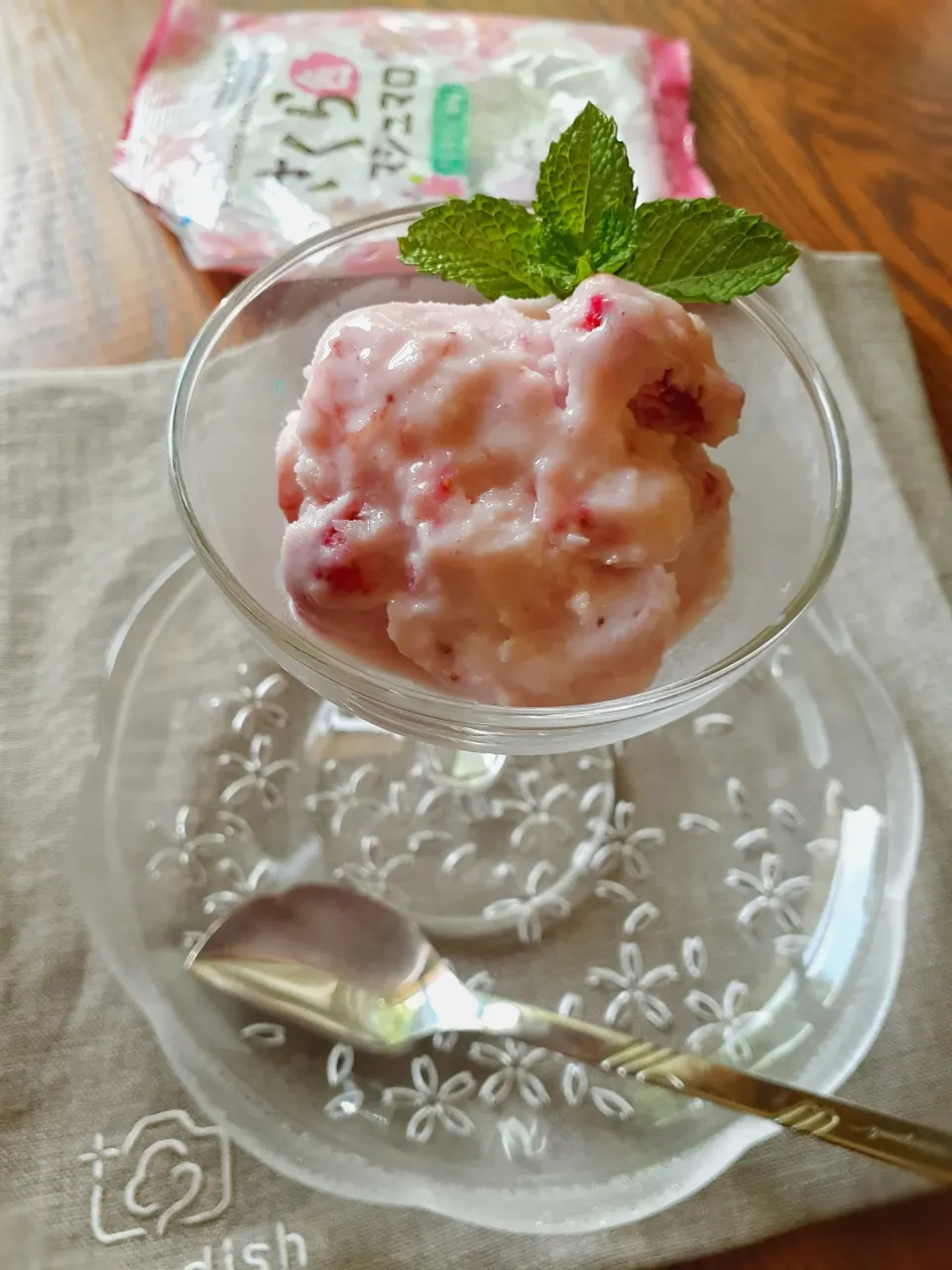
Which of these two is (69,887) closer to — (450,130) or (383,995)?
(383,995)

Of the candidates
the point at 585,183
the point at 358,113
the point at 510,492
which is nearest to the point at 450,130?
the point at 358,113

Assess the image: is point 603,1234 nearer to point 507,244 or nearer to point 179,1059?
point 179,1059

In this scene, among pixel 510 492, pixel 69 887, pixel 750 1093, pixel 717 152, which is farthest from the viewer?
pixel 717 152

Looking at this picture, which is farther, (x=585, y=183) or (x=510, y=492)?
(x=585, y=183)

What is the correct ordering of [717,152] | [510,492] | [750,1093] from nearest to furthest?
[510,492] → [750,1093] → [717,152]

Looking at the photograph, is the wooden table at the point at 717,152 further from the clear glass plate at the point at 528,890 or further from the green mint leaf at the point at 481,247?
the green mint leaf at the point at 481,247

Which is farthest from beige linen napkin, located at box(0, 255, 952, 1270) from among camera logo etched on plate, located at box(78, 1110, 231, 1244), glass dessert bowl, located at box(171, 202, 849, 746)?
glass dessert bowl, located at box(171, 202, 849, 746)

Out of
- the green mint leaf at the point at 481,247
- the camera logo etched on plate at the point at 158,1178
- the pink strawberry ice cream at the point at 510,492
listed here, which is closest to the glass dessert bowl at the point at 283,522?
the pink strawberry ice cream at the point at 510,492

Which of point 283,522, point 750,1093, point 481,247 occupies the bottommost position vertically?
point 750,1093

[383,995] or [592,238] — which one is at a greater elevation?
[592,238]
